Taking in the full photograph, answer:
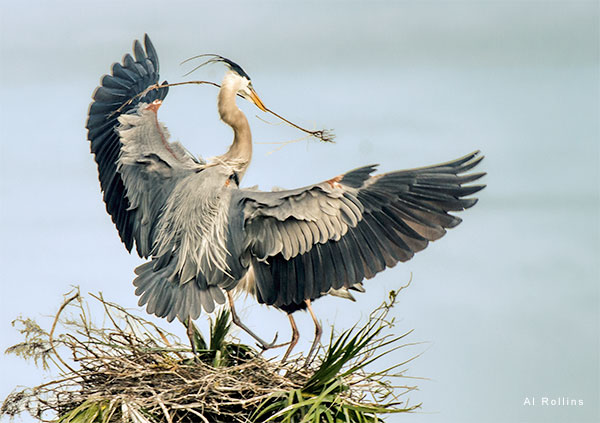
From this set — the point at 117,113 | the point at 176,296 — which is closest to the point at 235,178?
the point at 176,296

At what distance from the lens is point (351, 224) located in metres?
6.89

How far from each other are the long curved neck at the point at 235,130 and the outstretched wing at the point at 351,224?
83 cm

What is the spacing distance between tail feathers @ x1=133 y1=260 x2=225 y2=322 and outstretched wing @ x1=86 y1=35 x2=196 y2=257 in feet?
2.10

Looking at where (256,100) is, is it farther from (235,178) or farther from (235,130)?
(235,178)

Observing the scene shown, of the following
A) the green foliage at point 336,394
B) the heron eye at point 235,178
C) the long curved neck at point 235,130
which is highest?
the long curved neck at point 235,130

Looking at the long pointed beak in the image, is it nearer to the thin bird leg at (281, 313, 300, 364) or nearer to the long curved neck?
the long curved neck

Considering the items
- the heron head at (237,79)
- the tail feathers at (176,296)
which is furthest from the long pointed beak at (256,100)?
the tail feathers at (176,296)

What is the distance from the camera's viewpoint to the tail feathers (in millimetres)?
7068

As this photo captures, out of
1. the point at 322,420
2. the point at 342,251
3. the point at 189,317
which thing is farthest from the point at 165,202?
the point at 322,420

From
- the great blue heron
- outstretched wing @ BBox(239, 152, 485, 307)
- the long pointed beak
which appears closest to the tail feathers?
the great blue heron

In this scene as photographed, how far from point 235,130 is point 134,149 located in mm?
783

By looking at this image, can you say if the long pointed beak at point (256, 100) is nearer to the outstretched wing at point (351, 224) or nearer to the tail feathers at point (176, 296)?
the outstretched wing at point (351, 224)

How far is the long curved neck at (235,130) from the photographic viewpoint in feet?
25.7

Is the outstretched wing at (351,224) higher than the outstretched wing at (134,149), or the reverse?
the outstretched wing at (134,149)
